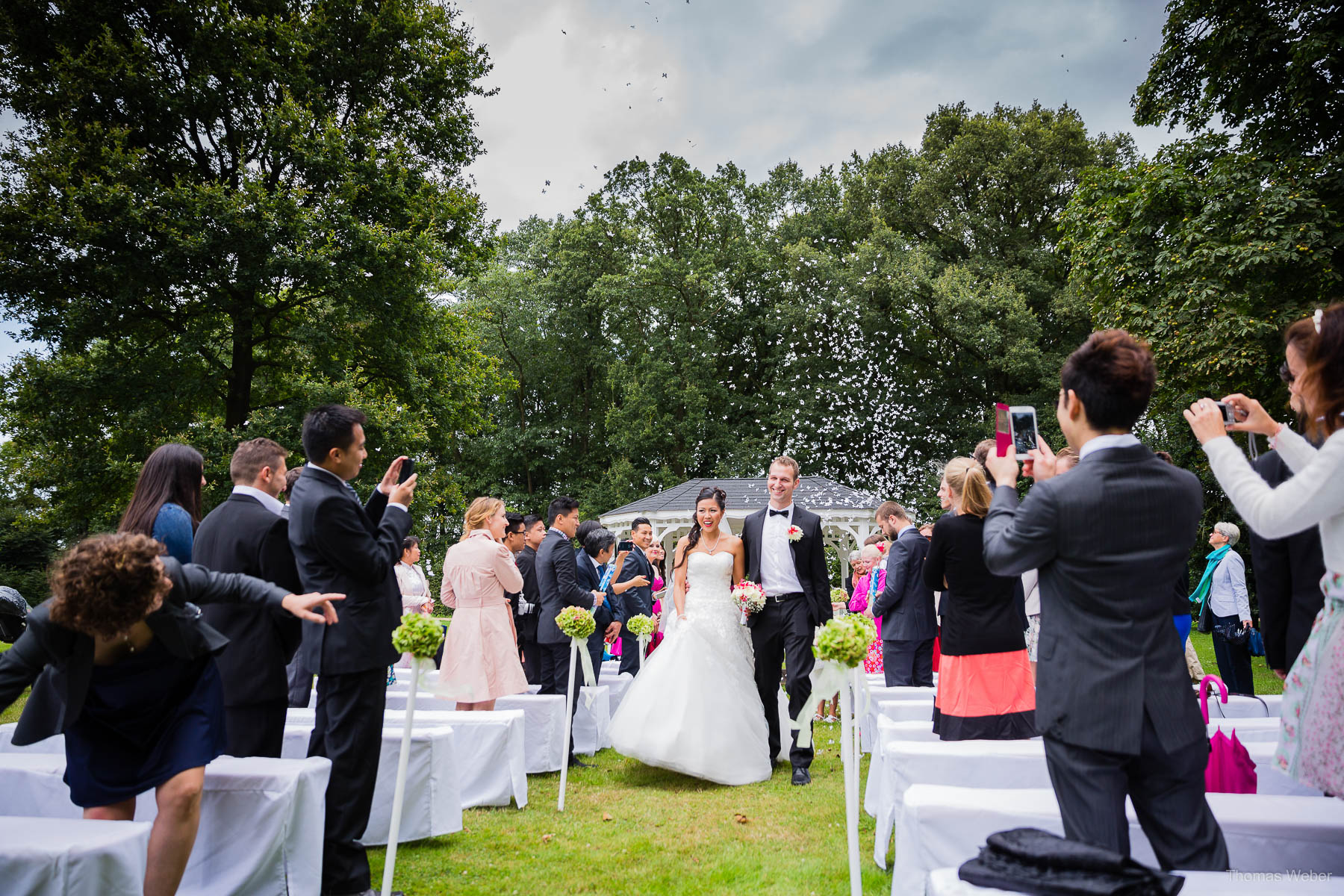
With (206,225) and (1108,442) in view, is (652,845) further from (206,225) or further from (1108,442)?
(206,225)

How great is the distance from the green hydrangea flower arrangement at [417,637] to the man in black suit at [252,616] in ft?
1.93

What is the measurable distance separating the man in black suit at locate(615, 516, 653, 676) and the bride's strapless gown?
2.47 m

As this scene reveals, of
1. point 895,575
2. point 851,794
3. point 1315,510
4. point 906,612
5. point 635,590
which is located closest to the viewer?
point 1315,510

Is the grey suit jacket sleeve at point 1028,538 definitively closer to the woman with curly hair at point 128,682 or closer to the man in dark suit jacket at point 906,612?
the woman with curly hair at point 128,682

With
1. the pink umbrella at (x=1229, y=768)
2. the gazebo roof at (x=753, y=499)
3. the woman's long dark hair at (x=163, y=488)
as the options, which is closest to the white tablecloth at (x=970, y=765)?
the pink umbrella at (x=1229, y=768)

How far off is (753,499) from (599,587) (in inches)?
522

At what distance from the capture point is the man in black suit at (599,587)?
8377mm

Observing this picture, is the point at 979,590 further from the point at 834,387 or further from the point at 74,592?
the point at 834,387

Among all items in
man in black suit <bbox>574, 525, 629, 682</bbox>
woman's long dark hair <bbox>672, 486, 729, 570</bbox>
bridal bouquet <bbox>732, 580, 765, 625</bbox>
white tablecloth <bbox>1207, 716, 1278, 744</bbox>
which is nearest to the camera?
white tablecloth <bbox>1207, 716, 1278, 744</bbox>

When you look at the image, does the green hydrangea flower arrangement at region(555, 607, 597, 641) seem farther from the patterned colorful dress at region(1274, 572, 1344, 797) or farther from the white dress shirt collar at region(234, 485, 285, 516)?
the patterned colorful dress at region(1274, 572, 1344, 797)

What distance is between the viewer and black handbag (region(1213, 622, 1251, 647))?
992cm

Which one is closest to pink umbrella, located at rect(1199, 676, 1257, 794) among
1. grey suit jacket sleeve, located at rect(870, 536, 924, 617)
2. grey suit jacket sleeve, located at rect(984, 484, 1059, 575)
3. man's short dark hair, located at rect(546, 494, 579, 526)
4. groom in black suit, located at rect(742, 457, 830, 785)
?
grey suit jacket sleeve, located at rect(984, 484, 1059, 575)

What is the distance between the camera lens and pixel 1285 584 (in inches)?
121

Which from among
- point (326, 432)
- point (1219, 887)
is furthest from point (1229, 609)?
point (326, 432)
